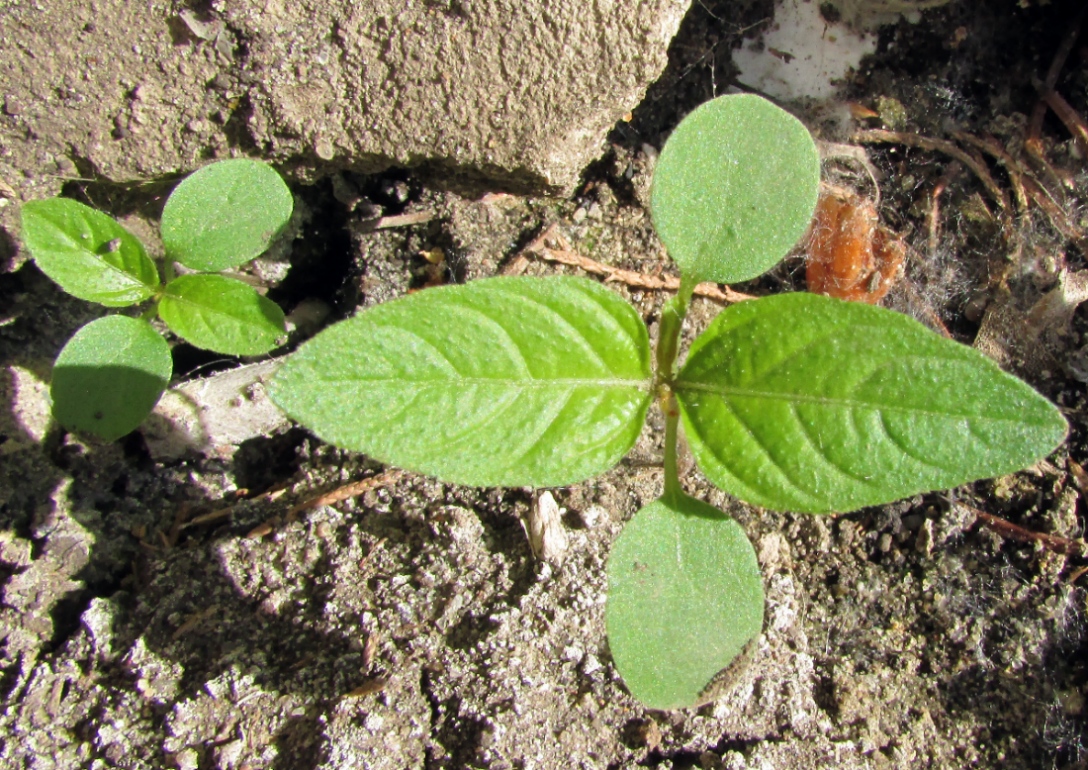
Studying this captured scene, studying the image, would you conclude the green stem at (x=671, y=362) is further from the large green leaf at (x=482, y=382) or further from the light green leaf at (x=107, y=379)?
the light green leaf at (x=107, y=379)

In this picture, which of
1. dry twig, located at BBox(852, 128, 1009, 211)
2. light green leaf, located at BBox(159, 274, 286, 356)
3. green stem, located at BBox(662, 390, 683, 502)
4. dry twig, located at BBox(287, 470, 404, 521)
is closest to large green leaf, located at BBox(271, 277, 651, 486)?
green stem, located at BBox(662, 390, 683, 502)

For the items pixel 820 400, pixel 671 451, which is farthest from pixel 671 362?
pixel 820 400

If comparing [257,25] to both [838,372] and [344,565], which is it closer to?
[344,565]

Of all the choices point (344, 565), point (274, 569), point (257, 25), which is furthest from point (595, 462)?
point (257, 25)

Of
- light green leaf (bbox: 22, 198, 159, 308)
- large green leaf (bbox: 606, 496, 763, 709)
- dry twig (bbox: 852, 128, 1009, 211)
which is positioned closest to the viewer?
large green leaf (bbox: 606, 496, 763, 709)

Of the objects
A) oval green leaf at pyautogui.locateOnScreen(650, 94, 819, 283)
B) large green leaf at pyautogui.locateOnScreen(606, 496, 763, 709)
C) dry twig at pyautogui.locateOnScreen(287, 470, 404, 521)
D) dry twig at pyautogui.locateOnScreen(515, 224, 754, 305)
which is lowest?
dry twig at pyautogui.locateOnScreen(287, 470, 404, 521)

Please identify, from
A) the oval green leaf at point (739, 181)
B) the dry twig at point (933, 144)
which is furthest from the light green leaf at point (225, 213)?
the dry twig at point (933, 144)

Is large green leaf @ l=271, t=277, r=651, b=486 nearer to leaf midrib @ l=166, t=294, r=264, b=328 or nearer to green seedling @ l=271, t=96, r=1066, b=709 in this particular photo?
green seedling @ l=271, t=96, r=1066, b=709
